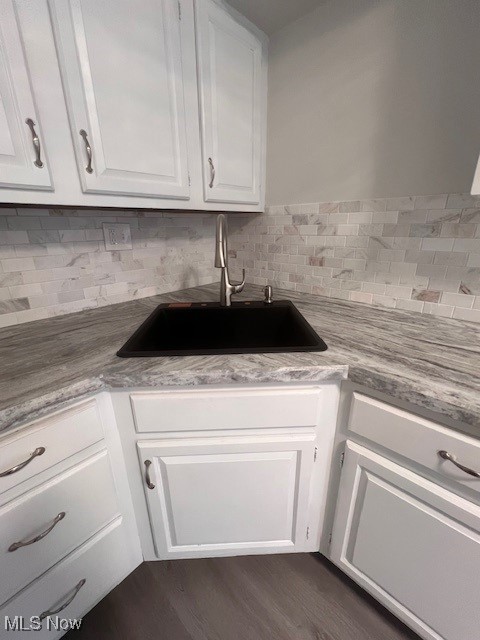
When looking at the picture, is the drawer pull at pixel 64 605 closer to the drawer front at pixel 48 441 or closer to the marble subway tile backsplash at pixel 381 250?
the drawer front at pixel 48 441

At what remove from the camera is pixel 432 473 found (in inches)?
26.7

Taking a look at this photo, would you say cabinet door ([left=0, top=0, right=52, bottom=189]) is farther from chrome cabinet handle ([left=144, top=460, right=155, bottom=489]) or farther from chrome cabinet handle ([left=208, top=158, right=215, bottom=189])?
chrome cabinet handle ([left=144, top=460, right=155, bottom=489])

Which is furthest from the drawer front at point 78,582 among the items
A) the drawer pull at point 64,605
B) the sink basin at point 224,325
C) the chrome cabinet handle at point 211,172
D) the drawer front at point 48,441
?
the chrome cabinet handle at point 211,172

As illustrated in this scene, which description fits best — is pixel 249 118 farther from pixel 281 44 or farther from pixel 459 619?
pixel 459 619

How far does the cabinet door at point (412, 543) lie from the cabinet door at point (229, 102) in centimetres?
121

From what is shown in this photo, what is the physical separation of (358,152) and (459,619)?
5.18 feet

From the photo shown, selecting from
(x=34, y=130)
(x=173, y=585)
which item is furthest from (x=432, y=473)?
(x=34, y=130)

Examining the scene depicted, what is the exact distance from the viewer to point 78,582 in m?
0.83

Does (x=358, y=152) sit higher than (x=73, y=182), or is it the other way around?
(x=358, y=152)

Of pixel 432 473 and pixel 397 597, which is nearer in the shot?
pixel 432 473

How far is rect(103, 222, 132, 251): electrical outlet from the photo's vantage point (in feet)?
4.10

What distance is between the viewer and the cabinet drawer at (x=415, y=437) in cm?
61

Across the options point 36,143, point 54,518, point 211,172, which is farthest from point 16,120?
point 54,518

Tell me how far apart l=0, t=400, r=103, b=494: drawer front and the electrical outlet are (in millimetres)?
813
